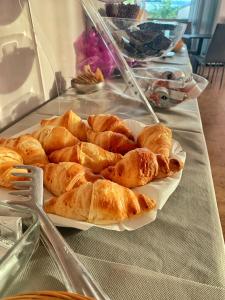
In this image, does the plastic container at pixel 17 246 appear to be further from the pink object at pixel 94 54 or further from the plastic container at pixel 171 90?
the pink object at pixel 94 54

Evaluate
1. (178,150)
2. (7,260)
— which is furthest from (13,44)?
(7,260)

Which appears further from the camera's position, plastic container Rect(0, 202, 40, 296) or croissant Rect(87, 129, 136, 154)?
croissant Rect(87, 129, 136, 154)

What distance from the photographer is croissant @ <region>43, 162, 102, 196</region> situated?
384 mm

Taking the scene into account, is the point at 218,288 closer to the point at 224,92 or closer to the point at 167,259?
the point at 167,259

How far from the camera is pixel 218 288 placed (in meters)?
0.29

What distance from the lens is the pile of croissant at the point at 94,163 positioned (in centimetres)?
35

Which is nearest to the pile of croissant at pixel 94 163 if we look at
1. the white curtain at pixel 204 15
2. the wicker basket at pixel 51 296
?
the wicker basket at pixel 51 296

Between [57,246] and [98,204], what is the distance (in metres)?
0.07

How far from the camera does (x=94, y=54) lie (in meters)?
1.02

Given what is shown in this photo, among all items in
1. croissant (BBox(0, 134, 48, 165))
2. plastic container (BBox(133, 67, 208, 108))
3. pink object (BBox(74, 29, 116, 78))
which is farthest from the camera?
pink object (BBox(74, 29, 116, 78))

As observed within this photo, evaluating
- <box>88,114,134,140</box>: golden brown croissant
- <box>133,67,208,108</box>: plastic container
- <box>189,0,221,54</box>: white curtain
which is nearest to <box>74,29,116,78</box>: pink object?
<box>133,67,208,108</box>: plastic container

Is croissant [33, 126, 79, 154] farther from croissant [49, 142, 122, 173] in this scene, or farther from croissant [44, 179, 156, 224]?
croissant [44, 179, 156, 224]

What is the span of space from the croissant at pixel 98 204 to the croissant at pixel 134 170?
0.04 metres

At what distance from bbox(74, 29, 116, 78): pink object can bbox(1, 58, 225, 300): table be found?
2.09 feet
